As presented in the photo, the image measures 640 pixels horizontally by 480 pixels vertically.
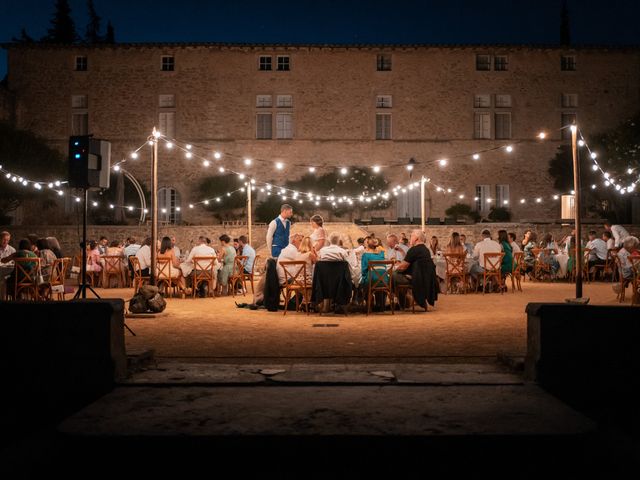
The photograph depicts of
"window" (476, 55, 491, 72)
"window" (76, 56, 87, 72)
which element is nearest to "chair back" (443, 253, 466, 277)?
"window" (476, 55, 491, 72)

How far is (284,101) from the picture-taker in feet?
85.0

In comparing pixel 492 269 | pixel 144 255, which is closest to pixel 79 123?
pixel 144 255

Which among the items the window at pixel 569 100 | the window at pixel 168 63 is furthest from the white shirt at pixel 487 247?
the window at pixel 168 63

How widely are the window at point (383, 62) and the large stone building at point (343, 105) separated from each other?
56mm

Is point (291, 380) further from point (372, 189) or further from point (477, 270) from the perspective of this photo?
point (372, 189)

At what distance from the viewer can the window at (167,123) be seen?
25.8m

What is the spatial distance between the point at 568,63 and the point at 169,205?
16867 millimetres

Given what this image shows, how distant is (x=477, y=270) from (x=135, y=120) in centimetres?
1840

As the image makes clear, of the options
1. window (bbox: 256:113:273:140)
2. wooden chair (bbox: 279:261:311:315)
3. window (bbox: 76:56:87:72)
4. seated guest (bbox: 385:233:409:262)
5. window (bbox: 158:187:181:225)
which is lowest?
wooden chair (bbox: 279:261:311:315)

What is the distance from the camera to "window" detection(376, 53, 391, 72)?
26.0 meters

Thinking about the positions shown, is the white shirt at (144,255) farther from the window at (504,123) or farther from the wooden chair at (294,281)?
the window at (504,123)

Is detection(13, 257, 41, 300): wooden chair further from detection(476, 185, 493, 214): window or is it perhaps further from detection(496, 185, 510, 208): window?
detection(496, 185, 510, 208): window

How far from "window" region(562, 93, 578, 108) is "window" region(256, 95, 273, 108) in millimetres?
11664

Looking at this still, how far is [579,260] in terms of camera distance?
8.52 meters
